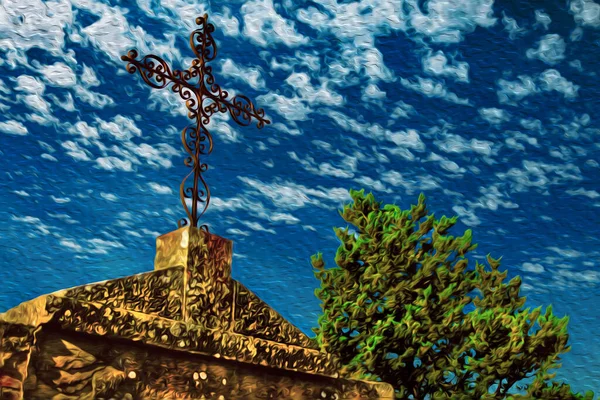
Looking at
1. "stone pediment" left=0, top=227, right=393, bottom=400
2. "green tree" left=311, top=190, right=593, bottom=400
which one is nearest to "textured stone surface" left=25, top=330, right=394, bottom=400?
"stone pediment" left=0, top=227, right=393, bottom=400

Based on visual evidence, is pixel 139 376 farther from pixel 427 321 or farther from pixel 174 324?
pixel 427 321

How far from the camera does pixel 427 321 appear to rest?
1202 cm

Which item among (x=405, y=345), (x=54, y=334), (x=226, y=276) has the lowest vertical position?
(x=54, y=334)

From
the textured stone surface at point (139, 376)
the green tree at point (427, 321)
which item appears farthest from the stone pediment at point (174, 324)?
the green tree at point (427, 321)

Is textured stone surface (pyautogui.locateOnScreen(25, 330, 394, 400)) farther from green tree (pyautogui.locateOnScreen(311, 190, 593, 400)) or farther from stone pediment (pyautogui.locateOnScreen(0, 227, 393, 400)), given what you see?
green tree (pyautogui.locateOnScreen(311, 190, 593, 400))

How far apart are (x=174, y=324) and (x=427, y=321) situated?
7.30 m

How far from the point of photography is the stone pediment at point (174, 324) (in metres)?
4.81

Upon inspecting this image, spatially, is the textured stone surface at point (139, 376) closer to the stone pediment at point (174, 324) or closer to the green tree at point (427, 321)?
the stone pediment at point (174, 324)

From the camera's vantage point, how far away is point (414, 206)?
13.1 metres

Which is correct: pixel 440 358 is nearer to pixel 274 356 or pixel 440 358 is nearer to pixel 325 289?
pixel 325 289

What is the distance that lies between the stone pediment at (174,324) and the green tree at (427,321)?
5291 millimetres

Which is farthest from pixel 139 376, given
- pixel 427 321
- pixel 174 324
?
pixel 427 321

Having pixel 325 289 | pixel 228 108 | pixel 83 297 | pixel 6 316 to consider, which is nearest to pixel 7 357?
pixel 6 316

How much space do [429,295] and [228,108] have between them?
663 centimetres
